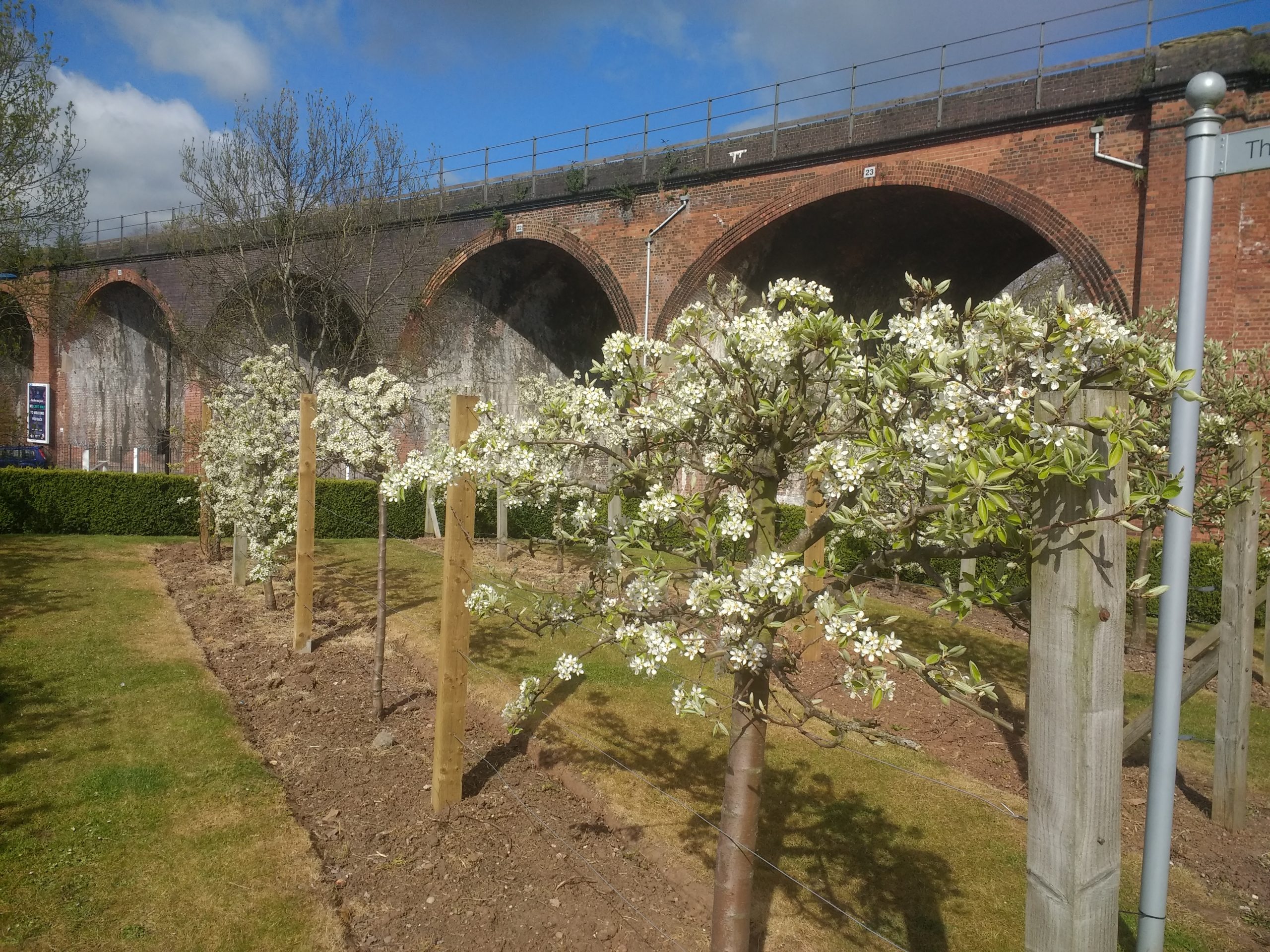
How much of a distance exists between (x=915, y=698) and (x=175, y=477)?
13.5 m

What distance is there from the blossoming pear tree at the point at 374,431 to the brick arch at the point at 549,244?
34.7ft

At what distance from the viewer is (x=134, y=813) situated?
467 centimetres

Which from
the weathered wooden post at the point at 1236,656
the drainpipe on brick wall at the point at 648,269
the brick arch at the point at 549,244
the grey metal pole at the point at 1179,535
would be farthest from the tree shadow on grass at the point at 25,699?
the brick arch at the point at 549,244

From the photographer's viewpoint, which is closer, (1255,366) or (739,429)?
(739,429)

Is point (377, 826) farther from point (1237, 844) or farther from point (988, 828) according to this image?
point (1237, 844)

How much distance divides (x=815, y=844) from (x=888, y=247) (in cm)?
1478

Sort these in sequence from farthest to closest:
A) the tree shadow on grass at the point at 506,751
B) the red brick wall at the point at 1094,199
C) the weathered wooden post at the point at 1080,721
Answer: the red brick wall at the point at 1094,199
the tree shadow on grass at the point at 506,751
the weathered wooden post at the point at 1080,721

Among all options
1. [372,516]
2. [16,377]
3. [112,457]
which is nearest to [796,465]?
[372,516]

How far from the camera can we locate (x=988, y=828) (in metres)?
4.79

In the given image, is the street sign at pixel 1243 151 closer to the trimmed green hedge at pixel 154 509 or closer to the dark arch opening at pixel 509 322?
the trimmed green hedge at pixel 154 509

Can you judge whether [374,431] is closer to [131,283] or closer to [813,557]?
[813,557]

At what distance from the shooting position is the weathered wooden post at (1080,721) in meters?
1.66

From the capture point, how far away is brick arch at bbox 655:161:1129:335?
12.6 m

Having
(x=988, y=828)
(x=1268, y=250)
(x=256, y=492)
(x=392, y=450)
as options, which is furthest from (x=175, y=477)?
(x=1268, y=250)
